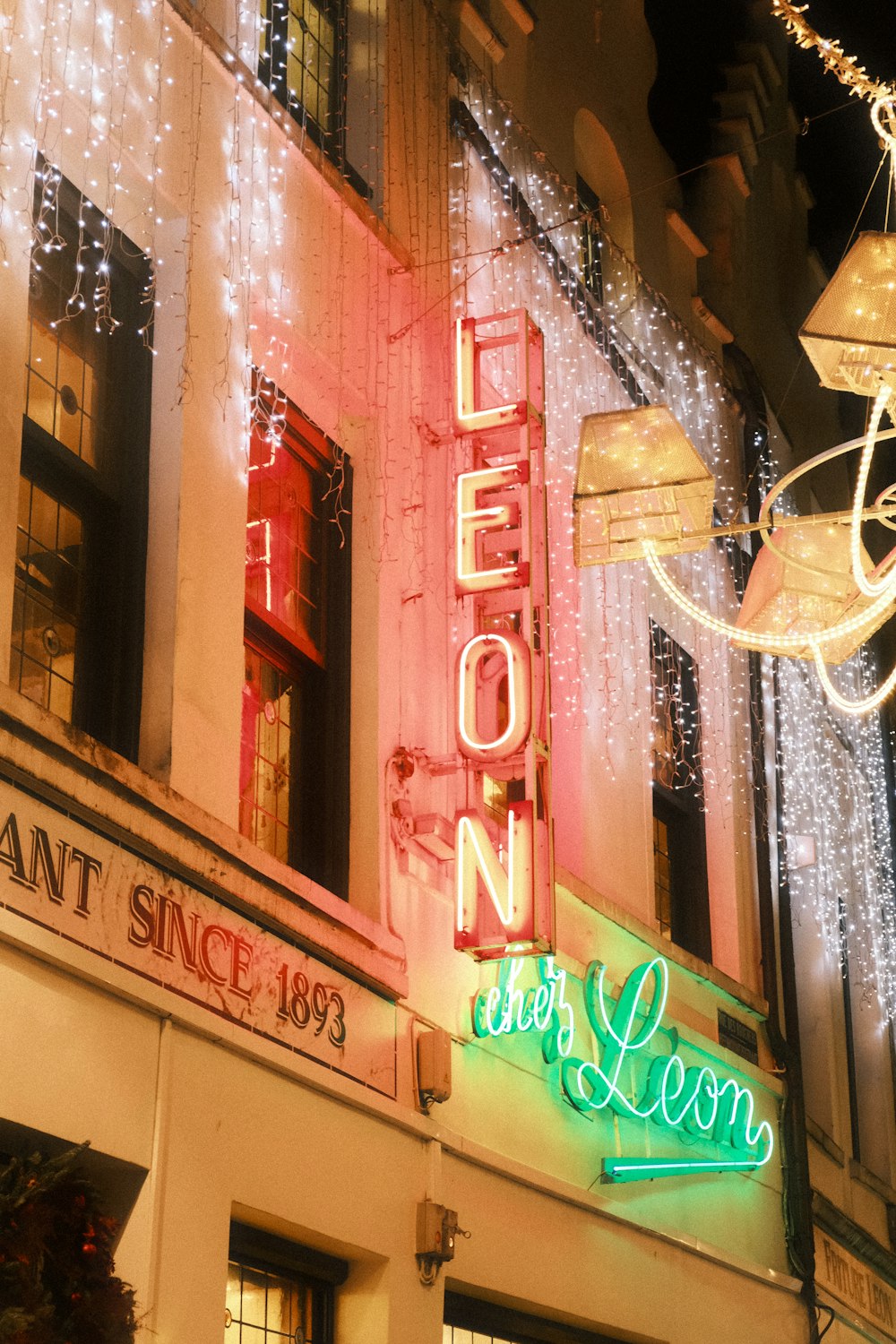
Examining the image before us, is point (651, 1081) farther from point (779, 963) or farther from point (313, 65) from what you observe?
point (313, 65)

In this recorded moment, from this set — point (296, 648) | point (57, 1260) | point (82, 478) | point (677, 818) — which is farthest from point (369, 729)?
point (677, 818)

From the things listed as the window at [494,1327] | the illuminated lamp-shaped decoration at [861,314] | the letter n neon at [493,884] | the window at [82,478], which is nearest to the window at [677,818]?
the window at [494,1327]

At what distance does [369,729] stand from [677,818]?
238 inches

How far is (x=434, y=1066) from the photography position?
36.3 ft

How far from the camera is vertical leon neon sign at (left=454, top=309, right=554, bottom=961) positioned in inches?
435

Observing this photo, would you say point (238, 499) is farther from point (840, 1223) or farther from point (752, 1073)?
point (840, 1223)

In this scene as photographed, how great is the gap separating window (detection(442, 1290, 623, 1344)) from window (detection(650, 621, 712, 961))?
177 inches

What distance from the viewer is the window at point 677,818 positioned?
16.6 metres

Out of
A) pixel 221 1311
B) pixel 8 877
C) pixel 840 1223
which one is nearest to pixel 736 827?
pixel 840 1223

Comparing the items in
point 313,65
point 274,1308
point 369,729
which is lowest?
point 274,1308

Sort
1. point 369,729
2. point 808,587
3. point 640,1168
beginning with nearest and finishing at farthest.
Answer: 1. point 808,587
2. point 369,729
3. point 640,1168

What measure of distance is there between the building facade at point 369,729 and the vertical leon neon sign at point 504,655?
4cm

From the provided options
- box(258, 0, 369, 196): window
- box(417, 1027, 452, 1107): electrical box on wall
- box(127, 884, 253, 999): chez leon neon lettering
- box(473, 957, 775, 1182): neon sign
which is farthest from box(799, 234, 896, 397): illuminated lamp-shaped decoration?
box(473, 957, 775, 1182): neon sign

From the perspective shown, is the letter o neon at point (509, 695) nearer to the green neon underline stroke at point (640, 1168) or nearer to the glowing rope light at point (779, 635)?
the glowing rope light at point (779, 635)
